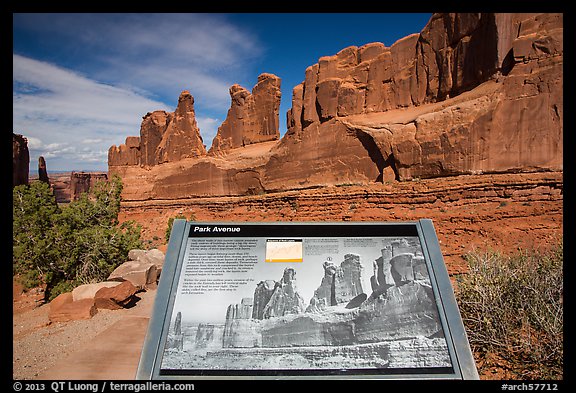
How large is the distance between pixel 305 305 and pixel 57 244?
10284 mm

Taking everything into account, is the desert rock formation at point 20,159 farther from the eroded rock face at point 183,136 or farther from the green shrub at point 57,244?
the green shrub at point 57,244

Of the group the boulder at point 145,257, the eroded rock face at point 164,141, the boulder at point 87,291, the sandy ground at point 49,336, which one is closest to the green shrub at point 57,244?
the boulder at point 145,257

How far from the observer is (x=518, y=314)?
523cm

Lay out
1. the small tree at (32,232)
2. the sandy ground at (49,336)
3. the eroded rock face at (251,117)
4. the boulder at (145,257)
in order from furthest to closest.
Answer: the eroded rock face at (251,117)
the boulder at (145,257)
the small tree at (32,232)
the sandy ground at (49,336)

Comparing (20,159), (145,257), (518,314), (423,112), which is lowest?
(145,257)

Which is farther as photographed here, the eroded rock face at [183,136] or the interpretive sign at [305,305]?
the eroded rock face at [183,136]

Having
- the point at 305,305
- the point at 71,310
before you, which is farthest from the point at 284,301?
the point at 71,310

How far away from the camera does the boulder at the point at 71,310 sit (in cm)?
802

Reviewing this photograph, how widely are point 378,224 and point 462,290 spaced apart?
8.76ft

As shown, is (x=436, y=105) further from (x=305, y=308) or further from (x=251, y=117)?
(x=251, y=117)

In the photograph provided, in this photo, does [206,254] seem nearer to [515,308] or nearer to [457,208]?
[515,308]

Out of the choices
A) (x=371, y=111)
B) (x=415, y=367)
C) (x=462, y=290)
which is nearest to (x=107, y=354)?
(x=415, y=367)

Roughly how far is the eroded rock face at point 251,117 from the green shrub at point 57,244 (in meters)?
27.1

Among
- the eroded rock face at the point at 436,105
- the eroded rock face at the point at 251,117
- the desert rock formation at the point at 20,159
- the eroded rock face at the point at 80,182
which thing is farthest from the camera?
the eroded rock face at the point at 80,182
